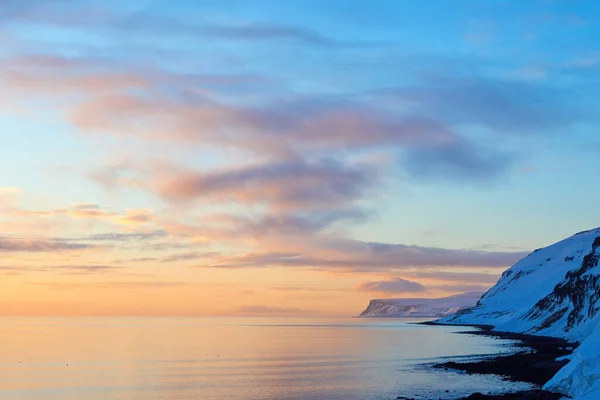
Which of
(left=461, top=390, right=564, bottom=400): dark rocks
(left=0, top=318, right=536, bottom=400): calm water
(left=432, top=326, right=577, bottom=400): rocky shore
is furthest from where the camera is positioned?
(left=0, top=318, right=536, bottom=400): calm water

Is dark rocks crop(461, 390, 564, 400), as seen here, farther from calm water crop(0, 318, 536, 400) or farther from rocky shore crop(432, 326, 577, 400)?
calm water crop(0, 318, 536, 400)

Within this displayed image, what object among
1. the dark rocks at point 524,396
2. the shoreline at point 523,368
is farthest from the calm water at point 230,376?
the dark rocks at point 524,396

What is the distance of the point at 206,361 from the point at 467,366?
46.1 m

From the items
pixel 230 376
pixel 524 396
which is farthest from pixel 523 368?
pixel 230 376

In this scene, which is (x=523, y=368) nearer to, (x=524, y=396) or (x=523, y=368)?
(x=523, y=368)

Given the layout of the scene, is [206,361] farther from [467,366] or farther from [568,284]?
[568,284]

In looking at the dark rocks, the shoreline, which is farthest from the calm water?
the dark rocks

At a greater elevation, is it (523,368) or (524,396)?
(524,396)

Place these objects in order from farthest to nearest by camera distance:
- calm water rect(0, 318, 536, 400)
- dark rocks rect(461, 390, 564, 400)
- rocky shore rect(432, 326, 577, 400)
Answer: calm water rect(0, 318, 536, 400) → rocky shore rect(432, 326, 577, 400) → dark rocks rect(461, 390, 564, 400)

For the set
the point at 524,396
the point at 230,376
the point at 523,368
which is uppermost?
the point at 524,396

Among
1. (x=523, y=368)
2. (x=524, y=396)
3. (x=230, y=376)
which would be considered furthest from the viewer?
(x=230, y=376)

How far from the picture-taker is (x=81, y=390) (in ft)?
256

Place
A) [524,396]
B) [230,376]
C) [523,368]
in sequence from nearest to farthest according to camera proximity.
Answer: [524,396] → [523,368] → [230,376]

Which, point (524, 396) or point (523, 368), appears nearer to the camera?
point (524, 396)
